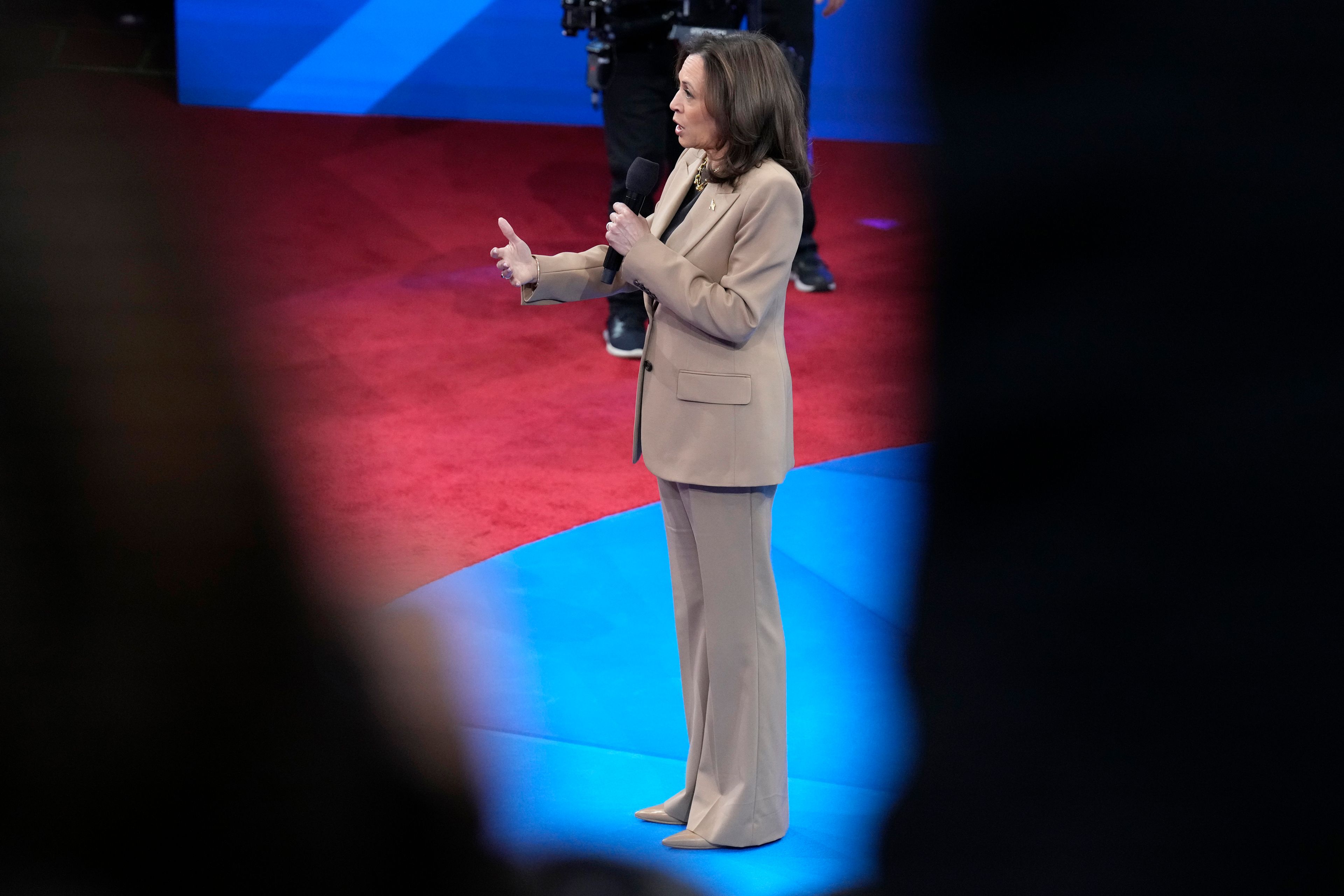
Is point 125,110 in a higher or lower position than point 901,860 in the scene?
lower

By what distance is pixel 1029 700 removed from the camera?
Result: 27.7 inches

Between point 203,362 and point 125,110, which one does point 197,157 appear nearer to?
point 125,110

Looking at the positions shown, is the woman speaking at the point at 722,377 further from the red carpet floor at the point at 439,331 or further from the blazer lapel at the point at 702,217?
the red carpet floor at the point at 439,331

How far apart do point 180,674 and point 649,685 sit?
102 centimetres

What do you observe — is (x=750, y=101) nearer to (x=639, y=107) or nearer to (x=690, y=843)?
(x=690, y=843)

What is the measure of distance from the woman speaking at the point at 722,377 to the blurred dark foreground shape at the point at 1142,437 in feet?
4.26

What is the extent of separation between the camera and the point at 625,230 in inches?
78.2

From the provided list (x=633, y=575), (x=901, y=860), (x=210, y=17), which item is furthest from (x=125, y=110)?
(x=901, y=860)

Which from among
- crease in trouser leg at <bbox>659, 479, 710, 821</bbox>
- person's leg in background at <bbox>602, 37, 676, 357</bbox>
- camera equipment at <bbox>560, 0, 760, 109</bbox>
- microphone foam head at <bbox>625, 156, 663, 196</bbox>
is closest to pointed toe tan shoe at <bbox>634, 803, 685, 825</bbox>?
crease in trouser leg at <bbox>659, 479, 710, 821</bbox>

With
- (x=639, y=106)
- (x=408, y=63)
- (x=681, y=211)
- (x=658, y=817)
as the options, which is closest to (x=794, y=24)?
(x=639, y=106)

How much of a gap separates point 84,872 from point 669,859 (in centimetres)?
96

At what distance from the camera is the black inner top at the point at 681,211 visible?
6.93 ft

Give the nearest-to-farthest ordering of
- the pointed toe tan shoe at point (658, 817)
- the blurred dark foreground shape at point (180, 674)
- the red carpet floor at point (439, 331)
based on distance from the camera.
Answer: the blurred dark foreground shape at point (180, 674) → the pointed toe tan shoe at point (658, 817) → the red carpet floor at point (439, 331)

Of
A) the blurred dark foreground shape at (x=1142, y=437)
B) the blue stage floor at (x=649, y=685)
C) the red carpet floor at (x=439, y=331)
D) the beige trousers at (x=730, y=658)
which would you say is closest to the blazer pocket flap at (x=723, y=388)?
the beige trousers at (x=730, y=658)
